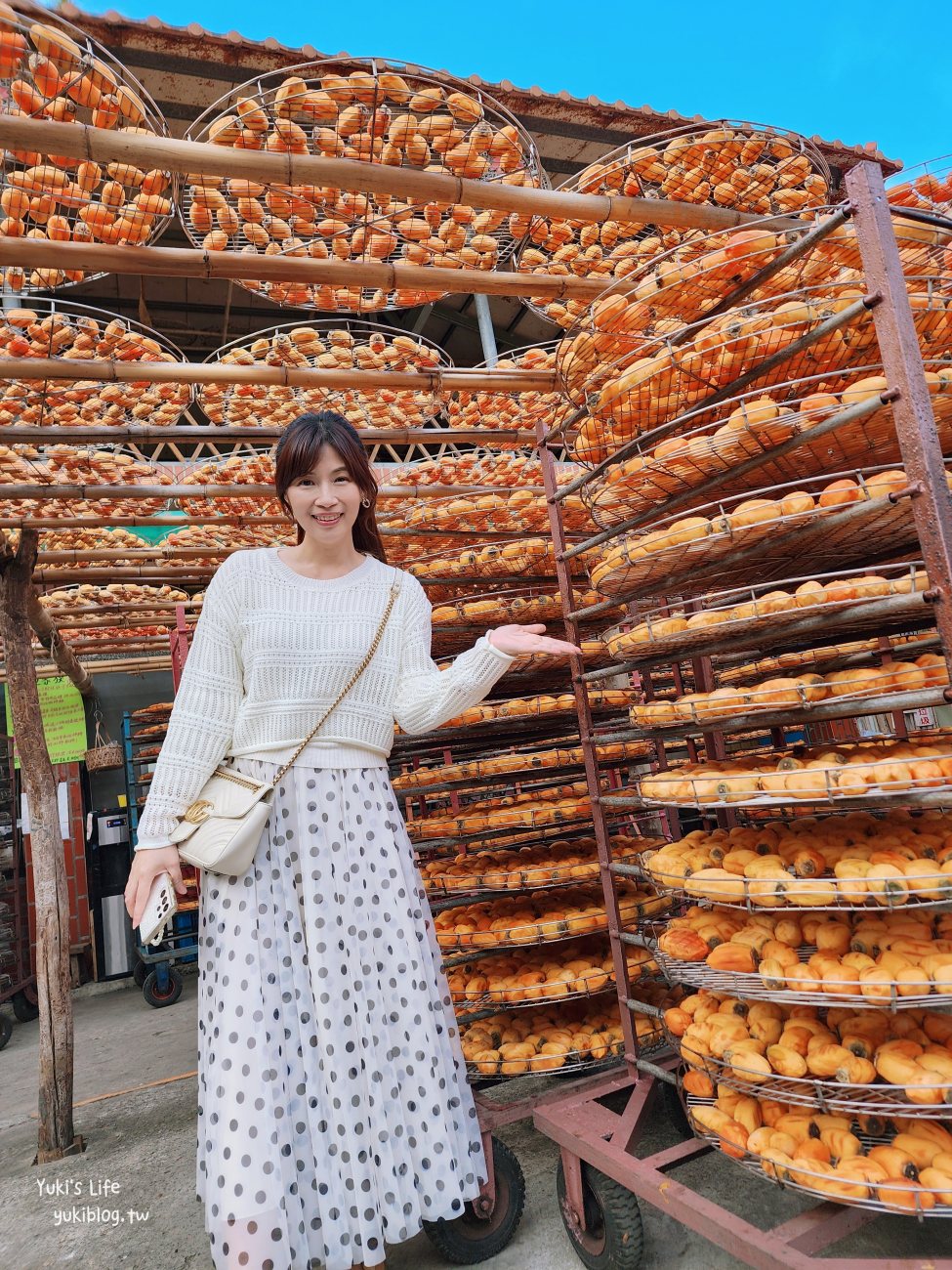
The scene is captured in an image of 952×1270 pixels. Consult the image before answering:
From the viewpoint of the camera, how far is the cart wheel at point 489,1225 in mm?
2160

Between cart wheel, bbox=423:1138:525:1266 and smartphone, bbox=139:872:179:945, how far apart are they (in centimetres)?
125

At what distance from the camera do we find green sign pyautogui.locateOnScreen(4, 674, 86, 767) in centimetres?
795

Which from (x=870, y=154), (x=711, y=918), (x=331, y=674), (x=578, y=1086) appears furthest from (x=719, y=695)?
(x=870, y=154)

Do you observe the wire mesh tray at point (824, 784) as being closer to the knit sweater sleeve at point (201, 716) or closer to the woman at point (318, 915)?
the woman at point (318, 915)

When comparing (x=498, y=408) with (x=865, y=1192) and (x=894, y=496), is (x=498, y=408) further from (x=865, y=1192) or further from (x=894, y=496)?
(x=865, y=1192)

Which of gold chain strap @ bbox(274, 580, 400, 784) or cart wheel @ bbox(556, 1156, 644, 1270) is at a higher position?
gold chain strap @ bbox(274, 580, 400, 784)

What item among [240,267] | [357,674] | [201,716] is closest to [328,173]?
[240,267]

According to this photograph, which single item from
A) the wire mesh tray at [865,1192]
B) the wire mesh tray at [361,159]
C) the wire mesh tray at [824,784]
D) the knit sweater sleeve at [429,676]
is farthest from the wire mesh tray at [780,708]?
the wire mesh tray at [361,159]

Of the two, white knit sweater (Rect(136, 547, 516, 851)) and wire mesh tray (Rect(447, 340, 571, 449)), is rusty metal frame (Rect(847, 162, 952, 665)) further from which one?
wire mesh tray (Rect(447, 340, 571, 449))

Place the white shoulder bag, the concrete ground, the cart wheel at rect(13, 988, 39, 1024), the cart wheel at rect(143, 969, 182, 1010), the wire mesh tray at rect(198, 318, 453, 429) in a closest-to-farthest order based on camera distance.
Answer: the white shoulder bag
the concrete ground
the wire mesh tray at rect(198, 318, 453, 429)
the cart wheel at rect(143, 969, 182, 1010)
the cart wheel at rect(13, 988, 39, 1024)

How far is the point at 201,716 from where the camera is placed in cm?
173

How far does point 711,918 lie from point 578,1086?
92cm

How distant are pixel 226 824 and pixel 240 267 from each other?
Answer: 209cm

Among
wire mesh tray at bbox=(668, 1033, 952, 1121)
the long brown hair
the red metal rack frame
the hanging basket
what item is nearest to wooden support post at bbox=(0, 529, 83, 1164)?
the long brown hair
